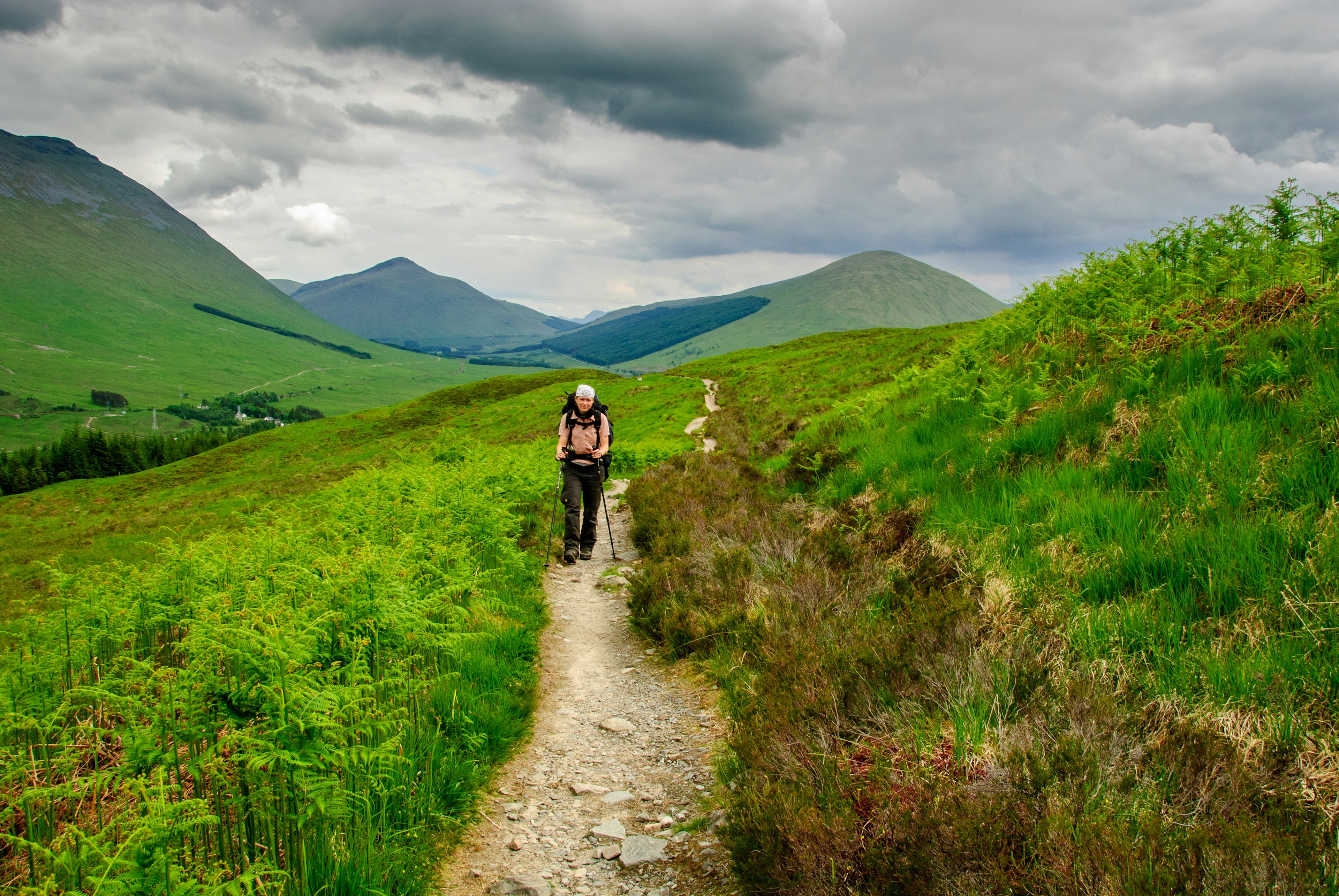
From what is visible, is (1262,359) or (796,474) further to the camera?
(796,474)

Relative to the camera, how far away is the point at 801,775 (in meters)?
3.93

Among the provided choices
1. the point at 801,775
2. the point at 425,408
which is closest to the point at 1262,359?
the point at 801,775

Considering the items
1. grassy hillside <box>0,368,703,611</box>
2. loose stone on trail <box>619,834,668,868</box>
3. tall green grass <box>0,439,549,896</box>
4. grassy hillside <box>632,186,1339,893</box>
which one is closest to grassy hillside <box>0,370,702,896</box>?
tall green grass <box>0,439,549,896</box>

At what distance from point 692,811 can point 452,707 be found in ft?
7.63

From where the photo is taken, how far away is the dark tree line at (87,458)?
102m

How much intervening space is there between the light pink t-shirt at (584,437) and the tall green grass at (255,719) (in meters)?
4.66

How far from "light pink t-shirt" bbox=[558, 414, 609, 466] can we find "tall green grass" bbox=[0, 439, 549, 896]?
4.66m

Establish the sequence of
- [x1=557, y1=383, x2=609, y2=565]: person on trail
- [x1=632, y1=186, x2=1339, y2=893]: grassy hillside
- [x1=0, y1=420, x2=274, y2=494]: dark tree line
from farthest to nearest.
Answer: [x1=0, y1=420, x2=274, y2=494]: dark tree line
[x1=557, y1=383, x2=609, y2=565]: person on trail
[x1=632, y1=186, x2=1339, y2=893]: grassy hillside

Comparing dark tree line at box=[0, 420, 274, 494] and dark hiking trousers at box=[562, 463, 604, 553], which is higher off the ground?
dark hiking trousers at box=[562, 463, 604, 553]

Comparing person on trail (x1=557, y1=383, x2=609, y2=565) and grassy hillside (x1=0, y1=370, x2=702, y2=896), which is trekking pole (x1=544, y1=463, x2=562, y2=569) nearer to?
person on trail (x1=557, y1=383, x2=609, y2=565)

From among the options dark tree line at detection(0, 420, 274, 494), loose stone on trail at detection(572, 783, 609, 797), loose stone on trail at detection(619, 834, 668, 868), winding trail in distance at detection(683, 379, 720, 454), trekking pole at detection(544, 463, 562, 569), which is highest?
winding trail in distance at detection(683, 379, 720, 454)

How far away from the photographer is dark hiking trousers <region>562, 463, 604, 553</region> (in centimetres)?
1240

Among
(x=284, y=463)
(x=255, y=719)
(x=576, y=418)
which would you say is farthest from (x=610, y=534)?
(x=284, y=463)

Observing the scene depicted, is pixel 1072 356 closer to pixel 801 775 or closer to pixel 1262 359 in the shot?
pixel 1262 359
